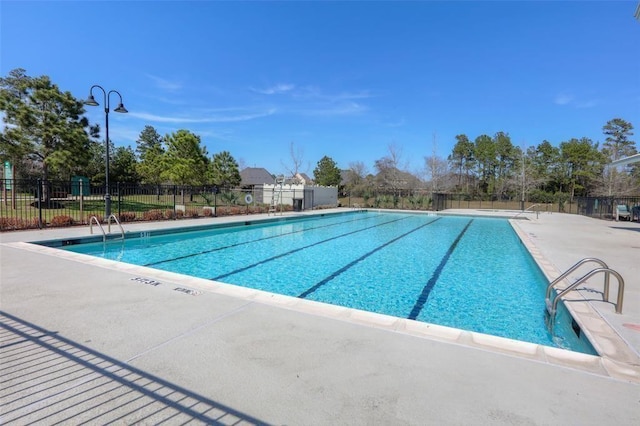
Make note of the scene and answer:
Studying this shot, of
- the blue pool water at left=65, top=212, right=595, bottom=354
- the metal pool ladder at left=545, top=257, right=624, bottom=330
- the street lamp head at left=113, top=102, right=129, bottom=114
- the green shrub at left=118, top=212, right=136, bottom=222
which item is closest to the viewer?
the metal pool ladder at left=545, top=257, right=624, bottom=330

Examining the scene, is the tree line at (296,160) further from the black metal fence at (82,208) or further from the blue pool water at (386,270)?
the blue pool water at (386,270)

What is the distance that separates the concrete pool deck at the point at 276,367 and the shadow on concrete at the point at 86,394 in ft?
0.03

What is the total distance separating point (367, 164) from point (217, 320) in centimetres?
4547

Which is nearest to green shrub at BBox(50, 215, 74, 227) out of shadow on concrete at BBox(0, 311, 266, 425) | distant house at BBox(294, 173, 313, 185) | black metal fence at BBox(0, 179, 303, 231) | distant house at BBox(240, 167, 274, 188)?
black metal fence at BBox(0, 179, 303, 231)

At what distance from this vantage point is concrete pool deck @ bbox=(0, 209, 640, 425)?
1.91 m

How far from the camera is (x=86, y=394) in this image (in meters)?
2.04

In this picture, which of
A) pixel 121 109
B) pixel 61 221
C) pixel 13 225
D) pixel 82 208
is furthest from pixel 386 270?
pixel 82 208

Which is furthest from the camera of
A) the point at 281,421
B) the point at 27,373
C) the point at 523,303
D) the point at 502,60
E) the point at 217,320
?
the point at 502,60

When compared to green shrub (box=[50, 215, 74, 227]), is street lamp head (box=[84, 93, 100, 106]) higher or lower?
higher

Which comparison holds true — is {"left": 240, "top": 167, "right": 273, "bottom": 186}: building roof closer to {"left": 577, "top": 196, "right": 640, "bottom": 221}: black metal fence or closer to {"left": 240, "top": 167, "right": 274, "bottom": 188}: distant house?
Answer: {"left": 240, "top": 167, "right": 274, "bottom": 188}: distant house

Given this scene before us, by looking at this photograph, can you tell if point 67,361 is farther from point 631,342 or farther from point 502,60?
point 502,60

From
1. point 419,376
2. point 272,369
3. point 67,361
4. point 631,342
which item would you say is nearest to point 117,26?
point 67,361

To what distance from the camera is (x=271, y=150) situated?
41156 mm

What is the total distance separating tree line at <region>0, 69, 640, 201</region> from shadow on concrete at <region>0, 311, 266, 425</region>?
17.2m
